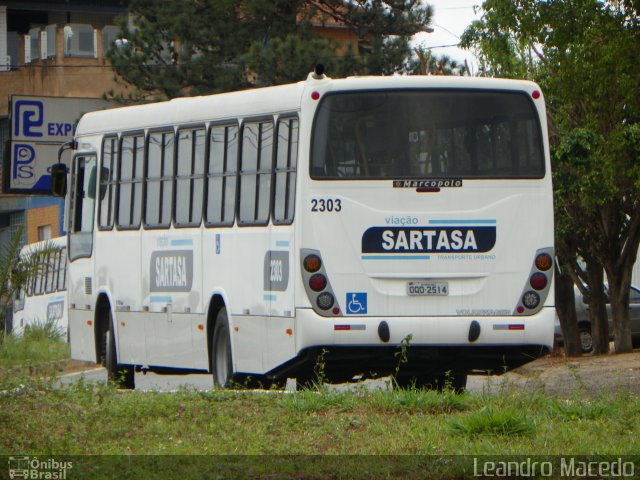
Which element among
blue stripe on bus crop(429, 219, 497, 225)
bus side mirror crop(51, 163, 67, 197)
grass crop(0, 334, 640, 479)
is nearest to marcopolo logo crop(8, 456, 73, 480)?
grass crop(0, 334, 640, 479)

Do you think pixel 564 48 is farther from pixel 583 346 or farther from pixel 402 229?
pixel 583 346

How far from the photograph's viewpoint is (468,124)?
48.4 feet

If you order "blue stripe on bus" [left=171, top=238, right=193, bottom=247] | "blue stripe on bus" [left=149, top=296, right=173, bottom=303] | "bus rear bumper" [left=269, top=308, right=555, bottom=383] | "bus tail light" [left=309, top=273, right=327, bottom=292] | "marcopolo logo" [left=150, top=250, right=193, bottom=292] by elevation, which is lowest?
"bus rear bumper" [left=269, top=308, right=555, bottom=383]

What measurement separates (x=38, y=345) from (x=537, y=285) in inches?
699

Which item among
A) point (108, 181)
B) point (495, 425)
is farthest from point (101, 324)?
point (495, 425)

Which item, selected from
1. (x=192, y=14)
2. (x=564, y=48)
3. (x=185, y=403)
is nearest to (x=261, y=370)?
(x=185, y=403)

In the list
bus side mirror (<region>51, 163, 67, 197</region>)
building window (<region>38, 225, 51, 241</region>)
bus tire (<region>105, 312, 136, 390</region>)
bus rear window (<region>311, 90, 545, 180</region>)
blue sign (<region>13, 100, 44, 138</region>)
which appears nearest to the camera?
bus rear window (<region>311, 90, 545, 180</region>)

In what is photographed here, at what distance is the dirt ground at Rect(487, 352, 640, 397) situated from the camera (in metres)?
15.5

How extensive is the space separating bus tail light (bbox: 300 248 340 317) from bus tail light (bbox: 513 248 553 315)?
1807mm

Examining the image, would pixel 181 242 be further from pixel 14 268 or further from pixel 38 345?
pixel 38 345

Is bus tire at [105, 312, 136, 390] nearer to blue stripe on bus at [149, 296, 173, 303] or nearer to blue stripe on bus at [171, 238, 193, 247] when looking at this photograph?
blue stripe on bus at [149, 296, 173, 303]

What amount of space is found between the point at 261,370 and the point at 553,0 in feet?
25.7

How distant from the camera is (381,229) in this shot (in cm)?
1424

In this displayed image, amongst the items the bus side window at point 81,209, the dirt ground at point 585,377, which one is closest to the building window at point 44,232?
the dirt ground at point 585,377
